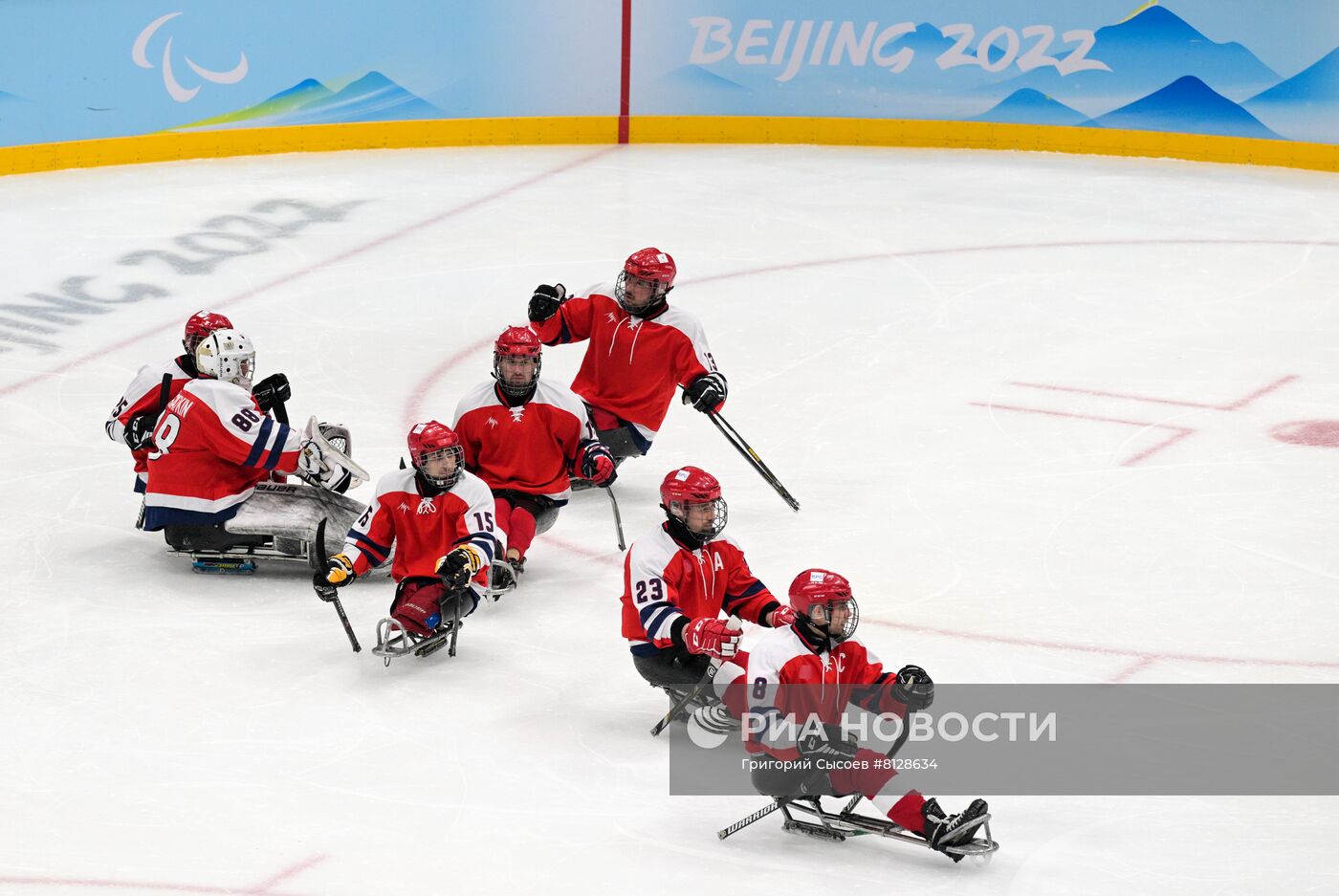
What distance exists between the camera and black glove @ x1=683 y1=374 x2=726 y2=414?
6480mm

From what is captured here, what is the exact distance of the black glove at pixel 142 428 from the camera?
19.8 feet

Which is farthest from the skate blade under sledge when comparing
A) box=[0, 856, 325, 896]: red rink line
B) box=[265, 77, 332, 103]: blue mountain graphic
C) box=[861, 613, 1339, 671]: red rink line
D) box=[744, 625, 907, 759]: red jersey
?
box=[265, 77, 332, 103]: blue mountain graphic

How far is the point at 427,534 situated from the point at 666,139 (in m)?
9.13

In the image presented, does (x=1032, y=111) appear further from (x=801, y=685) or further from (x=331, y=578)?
(x=801, y=685)

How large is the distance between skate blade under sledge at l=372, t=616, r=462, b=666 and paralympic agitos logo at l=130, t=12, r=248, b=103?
7.91 meters

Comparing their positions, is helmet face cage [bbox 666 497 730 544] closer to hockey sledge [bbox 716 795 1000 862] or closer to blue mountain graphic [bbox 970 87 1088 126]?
hockey sledge [bbox 716 795 1000 862]

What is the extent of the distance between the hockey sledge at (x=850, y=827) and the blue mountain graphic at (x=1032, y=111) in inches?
392

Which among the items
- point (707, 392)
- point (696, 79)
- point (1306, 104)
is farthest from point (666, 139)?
point (707, 392)

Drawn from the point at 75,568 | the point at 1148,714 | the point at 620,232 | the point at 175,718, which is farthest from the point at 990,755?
the point at 620,232

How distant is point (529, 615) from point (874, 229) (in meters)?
6.14

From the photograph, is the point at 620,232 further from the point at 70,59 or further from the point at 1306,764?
the point at 1306,764

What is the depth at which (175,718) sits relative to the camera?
493 centimetres

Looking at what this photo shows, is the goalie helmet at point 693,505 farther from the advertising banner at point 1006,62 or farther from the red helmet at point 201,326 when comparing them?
the advertising banner at point 1006,62

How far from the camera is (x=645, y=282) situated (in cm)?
667
